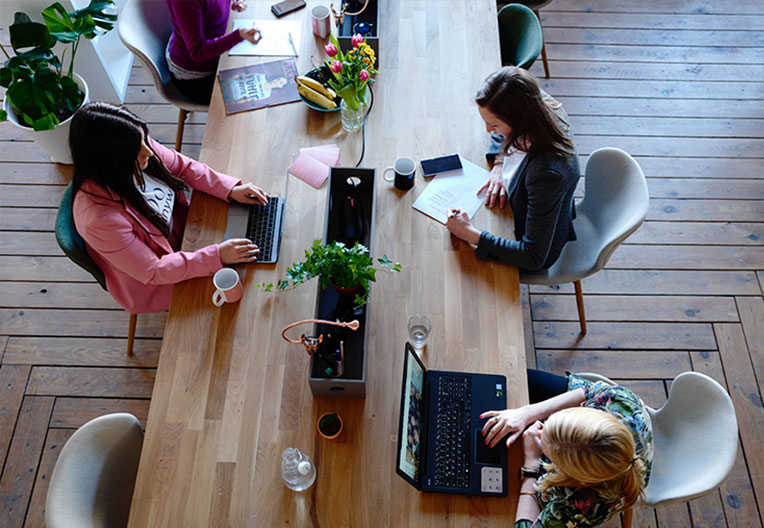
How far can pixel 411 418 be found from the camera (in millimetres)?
1641

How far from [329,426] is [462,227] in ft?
2.84

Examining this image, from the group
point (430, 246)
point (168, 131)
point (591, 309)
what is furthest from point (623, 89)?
point (168, 131)

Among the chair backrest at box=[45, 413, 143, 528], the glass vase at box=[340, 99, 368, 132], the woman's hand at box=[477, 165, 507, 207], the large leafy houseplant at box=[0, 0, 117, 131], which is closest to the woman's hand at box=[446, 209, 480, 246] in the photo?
the woman's hand at box=[477, 165, 507, 207]

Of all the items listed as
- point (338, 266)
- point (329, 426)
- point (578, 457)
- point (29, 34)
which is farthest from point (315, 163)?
point (29, 34)

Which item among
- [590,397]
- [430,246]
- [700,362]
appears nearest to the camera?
[590,397]

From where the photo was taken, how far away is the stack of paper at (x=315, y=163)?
7.48 feet

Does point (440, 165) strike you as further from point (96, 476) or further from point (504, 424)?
point (96, 476)

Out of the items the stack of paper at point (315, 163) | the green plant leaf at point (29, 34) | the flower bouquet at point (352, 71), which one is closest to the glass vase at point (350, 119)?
the flower bouquet at point (352, 71)

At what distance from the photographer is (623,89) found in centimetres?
373

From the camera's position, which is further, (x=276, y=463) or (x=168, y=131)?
(x=168, y=131)

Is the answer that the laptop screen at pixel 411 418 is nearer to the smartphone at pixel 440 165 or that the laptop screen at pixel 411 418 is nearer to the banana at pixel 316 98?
the smartphone at pixel 440 165

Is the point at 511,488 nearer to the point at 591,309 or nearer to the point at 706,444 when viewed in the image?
the point at 706,444

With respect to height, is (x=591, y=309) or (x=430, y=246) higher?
(x=430, y=246)

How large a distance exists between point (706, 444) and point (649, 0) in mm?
3577
